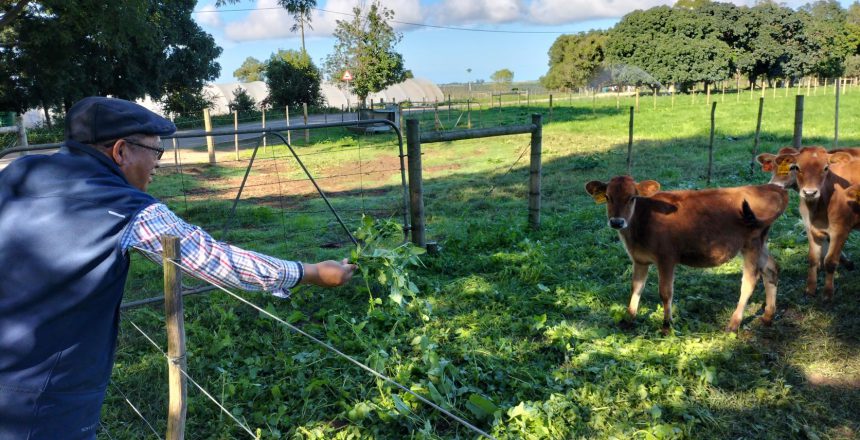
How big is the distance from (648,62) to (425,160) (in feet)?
161

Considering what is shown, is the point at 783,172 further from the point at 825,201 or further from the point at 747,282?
the point at 747,282

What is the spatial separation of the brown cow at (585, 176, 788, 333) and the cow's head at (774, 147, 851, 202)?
740 millimetres

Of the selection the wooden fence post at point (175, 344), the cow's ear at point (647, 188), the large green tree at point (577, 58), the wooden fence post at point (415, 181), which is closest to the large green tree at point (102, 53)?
the wooden fence post at point (415, 181)

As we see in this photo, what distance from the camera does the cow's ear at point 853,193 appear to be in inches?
232

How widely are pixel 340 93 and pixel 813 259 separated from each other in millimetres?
53971

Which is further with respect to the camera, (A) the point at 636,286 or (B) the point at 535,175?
(B) the point at 535,175

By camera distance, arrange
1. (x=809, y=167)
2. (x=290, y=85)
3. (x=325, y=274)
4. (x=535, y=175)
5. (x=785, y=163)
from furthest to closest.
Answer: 1. (x=290, y=85)
2. (x=535, y=175)
3. (x=785, y=163)
4. (x=809, y=167)
5. (x=325, y=274)

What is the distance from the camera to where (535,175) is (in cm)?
860

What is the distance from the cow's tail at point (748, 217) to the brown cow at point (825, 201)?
1.13 meters

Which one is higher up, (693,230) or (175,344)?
(175,344)

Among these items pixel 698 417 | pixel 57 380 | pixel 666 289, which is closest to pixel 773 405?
pixel 698 417

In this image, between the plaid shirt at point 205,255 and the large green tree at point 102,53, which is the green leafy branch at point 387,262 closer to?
the plaid shirt at point 205,255

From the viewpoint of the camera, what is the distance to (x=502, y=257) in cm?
722

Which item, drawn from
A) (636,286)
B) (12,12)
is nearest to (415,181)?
(636,286)
